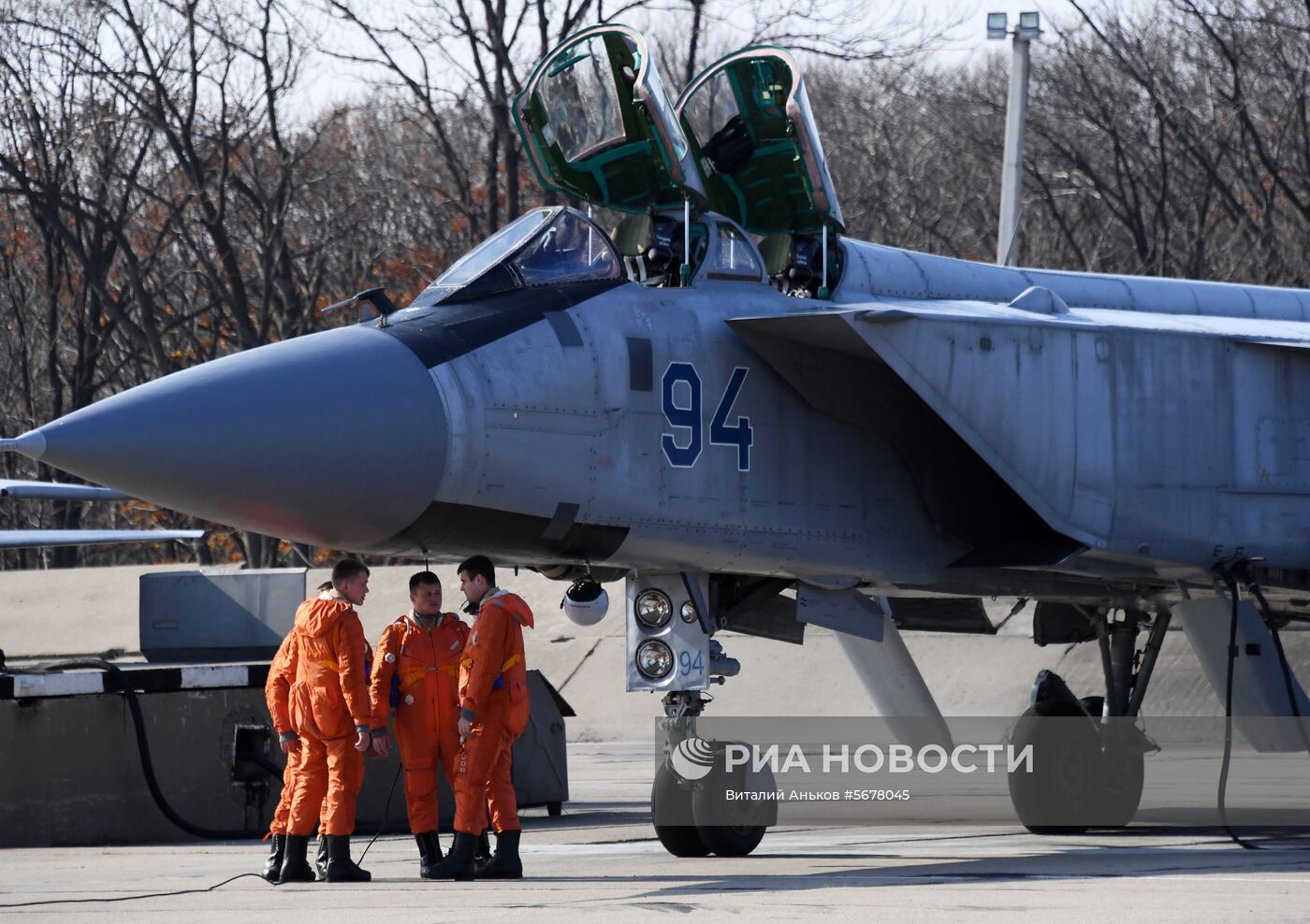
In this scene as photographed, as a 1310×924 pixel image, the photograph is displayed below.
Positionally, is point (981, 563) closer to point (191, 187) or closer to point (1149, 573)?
point (1149, 573)

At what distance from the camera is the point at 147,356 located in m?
29.0

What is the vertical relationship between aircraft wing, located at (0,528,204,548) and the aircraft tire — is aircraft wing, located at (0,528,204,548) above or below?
above

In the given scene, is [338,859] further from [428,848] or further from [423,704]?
[423,704]

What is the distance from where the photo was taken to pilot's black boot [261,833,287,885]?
832 cm

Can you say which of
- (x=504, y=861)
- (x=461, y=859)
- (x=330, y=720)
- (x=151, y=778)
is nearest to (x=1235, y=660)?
(x=504, y=861)

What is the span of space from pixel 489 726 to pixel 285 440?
178 centimetres

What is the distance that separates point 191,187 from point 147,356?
3.22 meters

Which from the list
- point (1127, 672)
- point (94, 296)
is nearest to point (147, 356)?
point (94, 296)

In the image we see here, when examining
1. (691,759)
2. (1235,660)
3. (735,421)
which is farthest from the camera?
(1235,660)

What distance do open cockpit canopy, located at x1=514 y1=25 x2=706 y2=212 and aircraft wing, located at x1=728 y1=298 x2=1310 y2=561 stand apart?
0.94 metres

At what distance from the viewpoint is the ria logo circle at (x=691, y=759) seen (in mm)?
8906

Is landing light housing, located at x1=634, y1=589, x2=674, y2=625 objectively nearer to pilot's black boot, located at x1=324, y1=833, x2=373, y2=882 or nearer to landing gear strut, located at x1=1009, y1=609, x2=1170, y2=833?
pilot's black boot, located at x1=324, y1=833, x2=373, y2=882

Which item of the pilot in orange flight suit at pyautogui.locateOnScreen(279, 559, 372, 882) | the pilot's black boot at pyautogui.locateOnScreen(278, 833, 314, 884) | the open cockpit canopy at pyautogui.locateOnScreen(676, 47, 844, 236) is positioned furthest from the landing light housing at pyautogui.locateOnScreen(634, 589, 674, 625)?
the open cockpit canopy at pyautogui.locateOnScreen(676, 47, 844, 236)

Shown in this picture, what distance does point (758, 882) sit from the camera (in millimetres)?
7906
